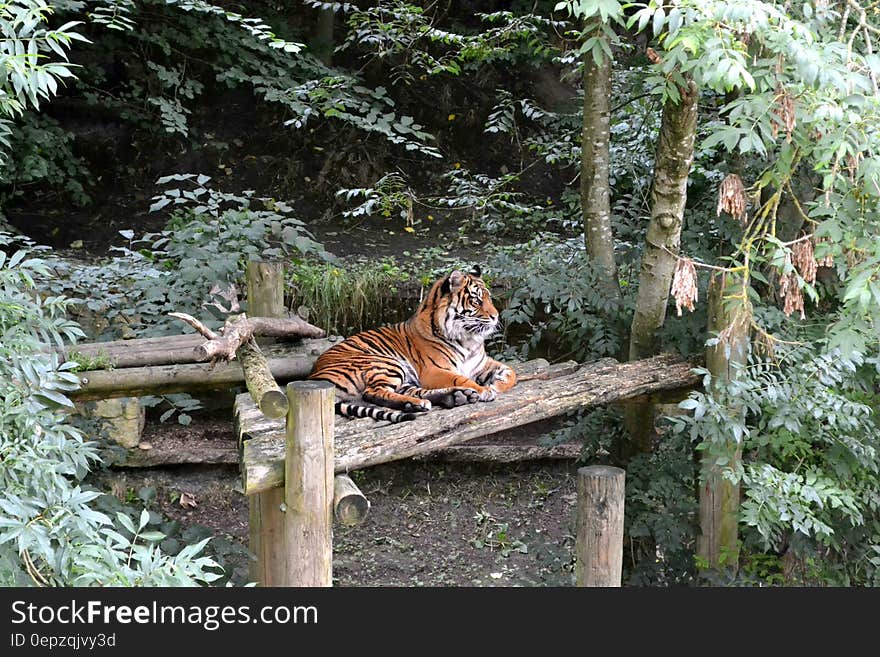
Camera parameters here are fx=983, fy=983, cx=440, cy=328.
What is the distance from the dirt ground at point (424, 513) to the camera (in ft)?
19.7

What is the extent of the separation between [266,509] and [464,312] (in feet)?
4.84

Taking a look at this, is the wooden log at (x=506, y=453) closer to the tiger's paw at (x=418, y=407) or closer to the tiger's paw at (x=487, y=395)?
the tiger's paw at (x=487, y=395)

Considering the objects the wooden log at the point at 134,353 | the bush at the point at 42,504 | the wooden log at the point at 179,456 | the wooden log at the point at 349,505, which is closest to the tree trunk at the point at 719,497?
the wooden log at the point at 349,505

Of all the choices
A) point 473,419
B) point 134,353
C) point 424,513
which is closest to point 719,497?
point 473,419

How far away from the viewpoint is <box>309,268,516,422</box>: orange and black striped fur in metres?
4.51

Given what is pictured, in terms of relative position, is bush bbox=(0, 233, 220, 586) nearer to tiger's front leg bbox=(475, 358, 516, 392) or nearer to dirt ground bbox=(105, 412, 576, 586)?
tiger's front leg bbox=(475, 358, 516, 392)

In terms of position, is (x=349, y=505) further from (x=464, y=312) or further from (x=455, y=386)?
(x=464, y=312)

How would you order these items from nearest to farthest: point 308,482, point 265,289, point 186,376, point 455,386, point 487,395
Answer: point 308,482
point 487,395
point 455,386
point 186,376
point 265,289

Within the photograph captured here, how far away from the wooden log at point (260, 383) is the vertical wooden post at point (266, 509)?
1.20 ft

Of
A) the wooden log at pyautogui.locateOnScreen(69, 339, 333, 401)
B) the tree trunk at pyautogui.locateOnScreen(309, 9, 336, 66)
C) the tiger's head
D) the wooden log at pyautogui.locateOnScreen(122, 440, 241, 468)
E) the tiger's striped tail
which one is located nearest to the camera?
the tiger's striped tail

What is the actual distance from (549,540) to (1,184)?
18.3 feet

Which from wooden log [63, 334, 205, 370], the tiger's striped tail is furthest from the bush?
wooden log [63, 334, 205, 370]

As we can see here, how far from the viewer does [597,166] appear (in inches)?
215

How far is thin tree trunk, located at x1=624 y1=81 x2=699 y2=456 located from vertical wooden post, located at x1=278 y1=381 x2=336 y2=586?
71.5 inches
